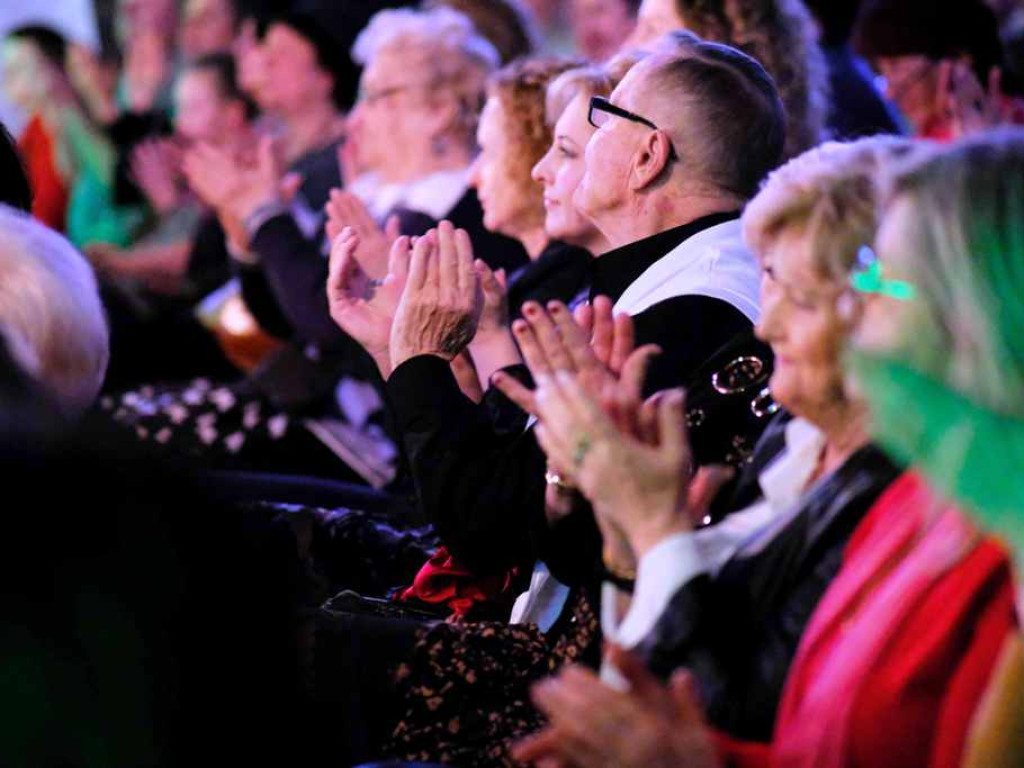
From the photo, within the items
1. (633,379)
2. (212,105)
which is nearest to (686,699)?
(633,379)

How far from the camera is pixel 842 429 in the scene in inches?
64.6

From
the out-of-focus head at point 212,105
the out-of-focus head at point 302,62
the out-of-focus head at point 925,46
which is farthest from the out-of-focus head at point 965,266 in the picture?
the out-of-focus head at point 212,105

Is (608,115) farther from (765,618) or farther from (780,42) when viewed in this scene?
(765,618)

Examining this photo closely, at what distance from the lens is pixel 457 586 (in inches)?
95.0

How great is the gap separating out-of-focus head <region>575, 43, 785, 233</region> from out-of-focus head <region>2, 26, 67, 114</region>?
14.1 feet

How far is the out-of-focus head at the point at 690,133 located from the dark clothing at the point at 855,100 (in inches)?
43.3

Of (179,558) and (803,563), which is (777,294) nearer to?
(803,563)

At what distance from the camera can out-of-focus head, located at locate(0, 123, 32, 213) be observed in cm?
284

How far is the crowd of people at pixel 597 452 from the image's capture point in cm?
133

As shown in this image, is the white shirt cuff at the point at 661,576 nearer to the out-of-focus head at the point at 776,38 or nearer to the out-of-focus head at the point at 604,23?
the out-of-focus head at the point at 776,38

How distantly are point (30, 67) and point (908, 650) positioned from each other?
18.2 feet

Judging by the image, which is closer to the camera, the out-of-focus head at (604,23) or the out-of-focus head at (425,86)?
the out-of-focus head at (425,86)

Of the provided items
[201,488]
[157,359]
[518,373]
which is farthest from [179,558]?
[157,359]

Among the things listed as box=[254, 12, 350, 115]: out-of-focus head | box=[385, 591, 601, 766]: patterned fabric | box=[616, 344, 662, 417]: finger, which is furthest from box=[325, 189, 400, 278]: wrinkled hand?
Result: box=[254, 12, 350, 115]: out-of-focus head
